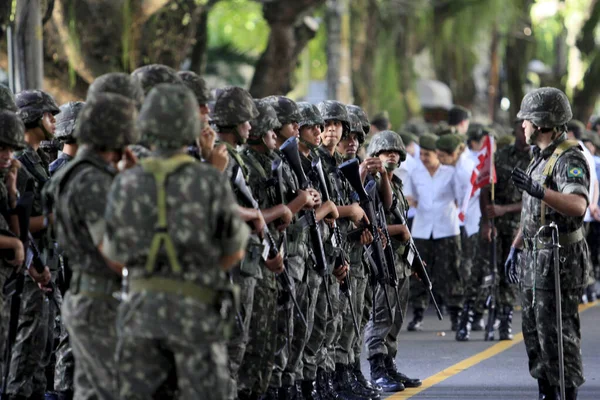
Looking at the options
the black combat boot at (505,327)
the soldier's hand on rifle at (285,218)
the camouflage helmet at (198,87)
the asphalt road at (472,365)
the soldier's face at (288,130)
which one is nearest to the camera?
the camouflage helmet at (198,87)

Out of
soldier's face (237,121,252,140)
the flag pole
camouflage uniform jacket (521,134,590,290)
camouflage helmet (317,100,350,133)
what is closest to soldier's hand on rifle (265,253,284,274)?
soldier's face (237,121,252,140)

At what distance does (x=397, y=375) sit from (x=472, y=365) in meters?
1.42

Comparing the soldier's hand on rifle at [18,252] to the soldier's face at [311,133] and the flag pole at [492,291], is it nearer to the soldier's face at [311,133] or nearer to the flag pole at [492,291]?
the soldier's face at [311,133]

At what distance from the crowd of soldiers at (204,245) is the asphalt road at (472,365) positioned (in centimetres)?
32

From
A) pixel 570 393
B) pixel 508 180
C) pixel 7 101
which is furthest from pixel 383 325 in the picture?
pixel 508 180

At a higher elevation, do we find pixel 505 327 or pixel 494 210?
pixel 494 210

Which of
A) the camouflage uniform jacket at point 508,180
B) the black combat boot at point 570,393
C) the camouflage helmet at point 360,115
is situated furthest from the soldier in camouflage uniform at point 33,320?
the camouflage uniform jacket at point 508,180

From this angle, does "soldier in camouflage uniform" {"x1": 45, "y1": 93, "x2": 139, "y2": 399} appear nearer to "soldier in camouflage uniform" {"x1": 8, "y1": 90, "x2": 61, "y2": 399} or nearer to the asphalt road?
"soldier in camouflage uniform" {"x1": 8, "y1": 90, "x2": 61, "y2": 399}

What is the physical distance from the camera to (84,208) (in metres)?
6.80

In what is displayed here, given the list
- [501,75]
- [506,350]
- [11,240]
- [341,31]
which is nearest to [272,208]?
[11,240]

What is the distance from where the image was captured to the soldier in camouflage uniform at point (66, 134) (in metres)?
9.13

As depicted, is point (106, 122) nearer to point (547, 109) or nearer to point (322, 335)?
point (322, 335)

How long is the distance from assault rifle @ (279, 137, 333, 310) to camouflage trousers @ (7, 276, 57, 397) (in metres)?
1.72

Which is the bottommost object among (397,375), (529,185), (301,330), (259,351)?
(397,375)
